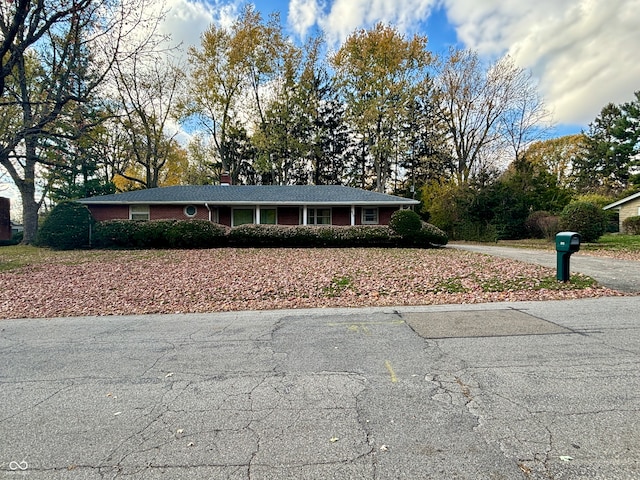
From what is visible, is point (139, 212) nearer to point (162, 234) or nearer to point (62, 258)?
point (162, 234)

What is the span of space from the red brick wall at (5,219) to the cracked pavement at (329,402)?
1134 inches

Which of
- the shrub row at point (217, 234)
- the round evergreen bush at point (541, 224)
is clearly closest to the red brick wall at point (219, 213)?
the shrub row at point (217, 234)

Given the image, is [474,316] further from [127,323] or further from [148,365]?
[127,323]

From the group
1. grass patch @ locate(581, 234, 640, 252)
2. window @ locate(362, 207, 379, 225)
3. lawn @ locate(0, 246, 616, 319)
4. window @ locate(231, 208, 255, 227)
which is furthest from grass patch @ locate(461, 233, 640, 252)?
window @ locate(231, 208, 255, 227)

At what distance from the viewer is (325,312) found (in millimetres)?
5816

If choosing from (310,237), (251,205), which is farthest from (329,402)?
(251,205)

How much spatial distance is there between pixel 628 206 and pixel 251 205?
2944 cm

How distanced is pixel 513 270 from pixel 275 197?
50.4 feet

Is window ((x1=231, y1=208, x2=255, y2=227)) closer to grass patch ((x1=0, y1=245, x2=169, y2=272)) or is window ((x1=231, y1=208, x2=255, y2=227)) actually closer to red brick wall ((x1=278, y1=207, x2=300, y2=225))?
red brick wall ((x1=278, y1=207, x2=300, y2=225))

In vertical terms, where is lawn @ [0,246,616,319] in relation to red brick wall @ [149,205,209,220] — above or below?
below

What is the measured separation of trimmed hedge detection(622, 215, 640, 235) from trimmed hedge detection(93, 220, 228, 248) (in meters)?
29.0

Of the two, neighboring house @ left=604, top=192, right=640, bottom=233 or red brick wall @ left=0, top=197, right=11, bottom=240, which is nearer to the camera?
red brick wall @ left=0, top=197, right=11, bottom=240

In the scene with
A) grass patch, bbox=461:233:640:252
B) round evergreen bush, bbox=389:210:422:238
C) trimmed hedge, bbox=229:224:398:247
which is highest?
round evergreen bush, bbox=389:210:422:238

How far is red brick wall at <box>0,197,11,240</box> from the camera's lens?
2595 centimetres
